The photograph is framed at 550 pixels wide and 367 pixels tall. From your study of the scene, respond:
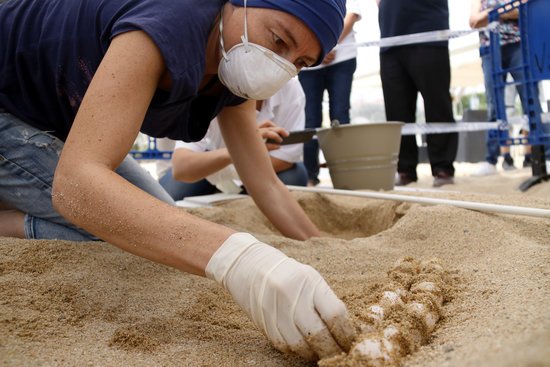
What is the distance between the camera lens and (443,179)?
333 cm

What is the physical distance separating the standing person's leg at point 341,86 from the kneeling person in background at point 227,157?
2.50 ft

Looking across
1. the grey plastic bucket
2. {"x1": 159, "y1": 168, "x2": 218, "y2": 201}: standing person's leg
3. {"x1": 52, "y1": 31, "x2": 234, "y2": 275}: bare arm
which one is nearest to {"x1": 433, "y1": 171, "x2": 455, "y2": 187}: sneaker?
the grey plastic bucket

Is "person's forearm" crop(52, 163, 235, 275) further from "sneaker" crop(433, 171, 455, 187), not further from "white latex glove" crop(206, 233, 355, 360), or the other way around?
"sneaker" crop(433, 171, 455, 187)

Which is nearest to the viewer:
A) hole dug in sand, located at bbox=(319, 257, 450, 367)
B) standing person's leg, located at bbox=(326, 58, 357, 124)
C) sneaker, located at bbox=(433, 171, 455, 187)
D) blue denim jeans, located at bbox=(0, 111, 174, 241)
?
hole dug in sand, located at bbox=(319, 257, 450, 367)

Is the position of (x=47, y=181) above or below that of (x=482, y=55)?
below

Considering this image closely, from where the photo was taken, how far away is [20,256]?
1.22 meters

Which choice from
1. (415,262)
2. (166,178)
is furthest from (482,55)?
(415,262)

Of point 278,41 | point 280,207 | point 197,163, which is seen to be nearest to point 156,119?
point 278,41

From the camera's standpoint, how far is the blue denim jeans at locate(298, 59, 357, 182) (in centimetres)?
354

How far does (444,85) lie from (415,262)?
2.38 metres

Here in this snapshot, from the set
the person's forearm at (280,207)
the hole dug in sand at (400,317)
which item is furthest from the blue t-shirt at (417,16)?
the hole dug in sand at (400,317)

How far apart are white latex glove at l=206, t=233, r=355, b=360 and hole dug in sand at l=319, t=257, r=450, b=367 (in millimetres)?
48

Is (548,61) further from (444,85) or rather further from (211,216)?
(211,216)

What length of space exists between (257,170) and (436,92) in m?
1.97
